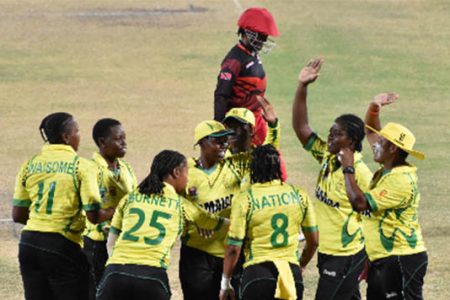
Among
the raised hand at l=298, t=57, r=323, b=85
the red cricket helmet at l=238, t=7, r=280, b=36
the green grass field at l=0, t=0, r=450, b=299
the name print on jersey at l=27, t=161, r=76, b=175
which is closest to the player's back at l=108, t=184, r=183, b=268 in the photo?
the name print on jersey at l=27, t=161, r=76, b=175

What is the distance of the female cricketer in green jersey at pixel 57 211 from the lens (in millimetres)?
11398

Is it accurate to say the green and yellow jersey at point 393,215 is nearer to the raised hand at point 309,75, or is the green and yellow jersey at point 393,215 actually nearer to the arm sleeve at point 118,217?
the raised hand at point 309,75

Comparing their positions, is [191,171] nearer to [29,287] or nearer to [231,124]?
[231,124]

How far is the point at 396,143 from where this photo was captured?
11.4 metres

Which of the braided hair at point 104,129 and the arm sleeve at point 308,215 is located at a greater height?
the braided hair at point 104,129

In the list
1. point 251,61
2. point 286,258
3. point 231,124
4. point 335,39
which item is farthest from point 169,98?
point 286,258

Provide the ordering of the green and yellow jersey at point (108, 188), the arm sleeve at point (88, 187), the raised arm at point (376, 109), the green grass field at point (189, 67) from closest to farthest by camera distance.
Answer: the arm sleeve at point (88, 187) → the green and yellow jersey at point (108, 188) → the raised arm at point (376, 109) → the green grass field at point (189, 67)

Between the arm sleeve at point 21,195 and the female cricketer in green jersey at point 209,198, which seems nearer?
the female cricketer in green jersey at point 209,198

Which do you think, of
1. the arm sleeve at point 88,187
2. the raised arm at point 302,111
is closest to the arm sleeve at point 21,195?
the arm sleeve at point 88,187

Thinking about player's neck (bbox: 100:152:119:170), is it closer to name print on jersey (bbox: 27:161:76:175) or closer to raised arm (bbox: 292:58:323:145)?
name print on jersey (bbox: 27:161:76:175)

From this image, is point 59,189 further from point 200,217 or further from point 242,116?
point 242,116

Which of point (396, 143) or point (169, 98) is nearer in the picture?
point (396, 143)

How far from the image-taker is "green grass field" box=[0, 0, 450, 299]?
2300 centimetres

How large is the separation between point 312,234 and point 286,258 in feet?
1.20
